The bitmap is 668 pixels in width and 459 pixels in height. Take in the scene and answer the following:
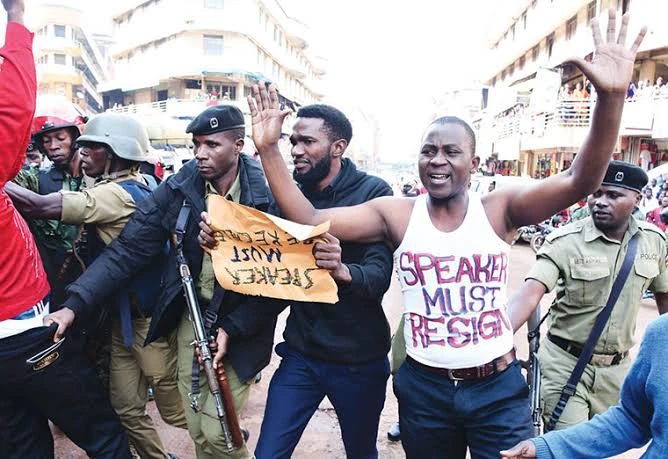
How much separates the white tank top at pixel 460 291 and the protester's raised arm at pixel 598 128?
0.24 metres

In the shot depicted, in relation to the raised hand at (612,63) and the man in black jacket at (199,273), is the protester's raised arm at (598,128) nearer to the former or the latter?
the raised hand at (612,63)

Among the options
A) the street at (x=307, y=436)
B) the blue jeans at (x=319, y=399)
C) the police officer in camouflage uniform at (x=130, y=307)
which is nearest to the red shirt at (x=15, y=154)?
the police officer in camouflage uniform at (x=130, y=307)

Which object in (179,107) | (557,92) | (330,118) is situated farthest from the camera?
(179,107)

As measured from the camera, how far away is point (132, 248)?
9.43ft

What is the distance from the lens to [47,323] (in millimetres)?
2479

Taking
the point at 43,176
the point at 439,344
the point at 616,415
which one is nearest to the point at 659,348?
the point at 616,415

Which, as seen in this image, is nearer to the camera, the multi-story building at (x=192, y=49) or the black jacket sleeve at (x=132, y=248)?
the black jacket sleeve at (x=132, y=248)

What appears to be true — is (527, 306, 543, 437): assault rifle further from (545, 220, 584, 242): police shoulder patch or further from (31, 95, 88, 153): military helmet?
(31, 95, 88, 153): military helmet

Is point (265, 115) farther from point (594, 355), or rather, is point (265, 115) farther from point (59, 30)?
point (59, 30)

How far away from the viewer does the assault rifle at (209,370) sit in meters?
2.73

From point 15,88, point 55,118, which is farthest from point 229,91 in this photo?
point 15,88

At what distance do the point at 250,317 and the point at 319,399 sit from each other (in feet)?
1.91

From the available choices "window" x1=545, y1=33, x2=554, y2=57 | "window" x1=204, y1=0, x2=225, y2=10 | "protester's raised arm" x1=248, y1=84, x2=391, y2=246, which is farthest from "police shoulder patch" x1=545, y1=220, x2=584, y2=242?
"window" x1=204, y1=0, x2=225, y2=10

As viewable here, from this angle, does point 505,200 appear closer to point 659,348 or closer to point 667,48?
point 659,348
